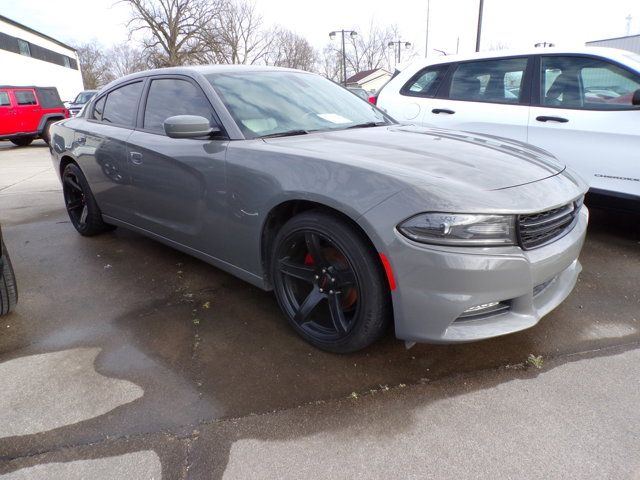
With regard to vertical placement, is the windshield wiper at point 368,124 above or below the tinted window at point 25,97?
above

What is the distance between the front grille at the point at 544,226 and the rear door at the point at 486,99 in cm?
220

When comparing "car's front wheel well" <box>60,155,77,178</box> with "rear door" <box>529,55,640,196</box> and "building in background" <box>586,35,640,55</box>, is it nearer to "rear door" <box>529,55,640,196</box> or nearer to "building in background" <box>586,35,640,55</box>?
"rear door" <box>529,55,640,196</box>

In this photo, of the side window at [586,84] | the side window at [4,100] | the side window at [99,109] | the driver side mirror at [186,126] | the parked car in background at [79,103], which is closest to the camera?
the driver side mirror at [186,126]

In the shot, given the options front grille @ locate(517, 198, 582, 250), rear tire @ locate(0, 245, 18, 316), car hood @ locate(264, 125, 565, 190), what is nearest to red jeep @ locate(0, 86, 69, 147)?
rear tire @ locate(0, 245, 18, 316)

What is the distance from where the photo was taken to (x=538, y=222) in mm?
2053

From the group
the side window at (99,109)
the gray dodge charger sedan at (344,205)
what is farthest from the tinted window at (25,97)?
the gray dodge charger sedan at (344,205)

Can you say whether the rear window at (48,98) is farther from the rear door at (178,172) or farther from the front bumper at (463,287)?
the front bumper at (463,287)

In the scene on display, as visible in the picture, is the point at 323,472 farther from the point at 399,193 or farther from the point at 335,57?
the point at 335,57

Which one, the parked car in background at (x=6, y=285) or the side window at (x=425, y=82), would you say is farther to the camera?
the side window at (x=425, y=82)

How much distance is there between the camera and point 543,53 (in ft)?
13.9

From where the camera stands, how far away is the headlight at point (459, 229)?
1918mm

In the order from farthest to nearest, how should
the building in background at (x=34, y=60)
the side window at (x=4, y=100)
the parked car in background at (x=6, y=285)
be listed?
1. the building in background at (x=34, y=60)
2. the side window at (x=4, y=100)
3. the parked car in background at (x=6, y=285)

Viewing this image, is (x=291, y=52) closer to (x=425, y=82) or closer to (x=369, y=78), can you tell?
(x=369, y=78)

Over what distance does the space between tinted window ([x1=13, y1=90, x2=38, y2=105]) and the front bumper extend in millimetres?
16333
